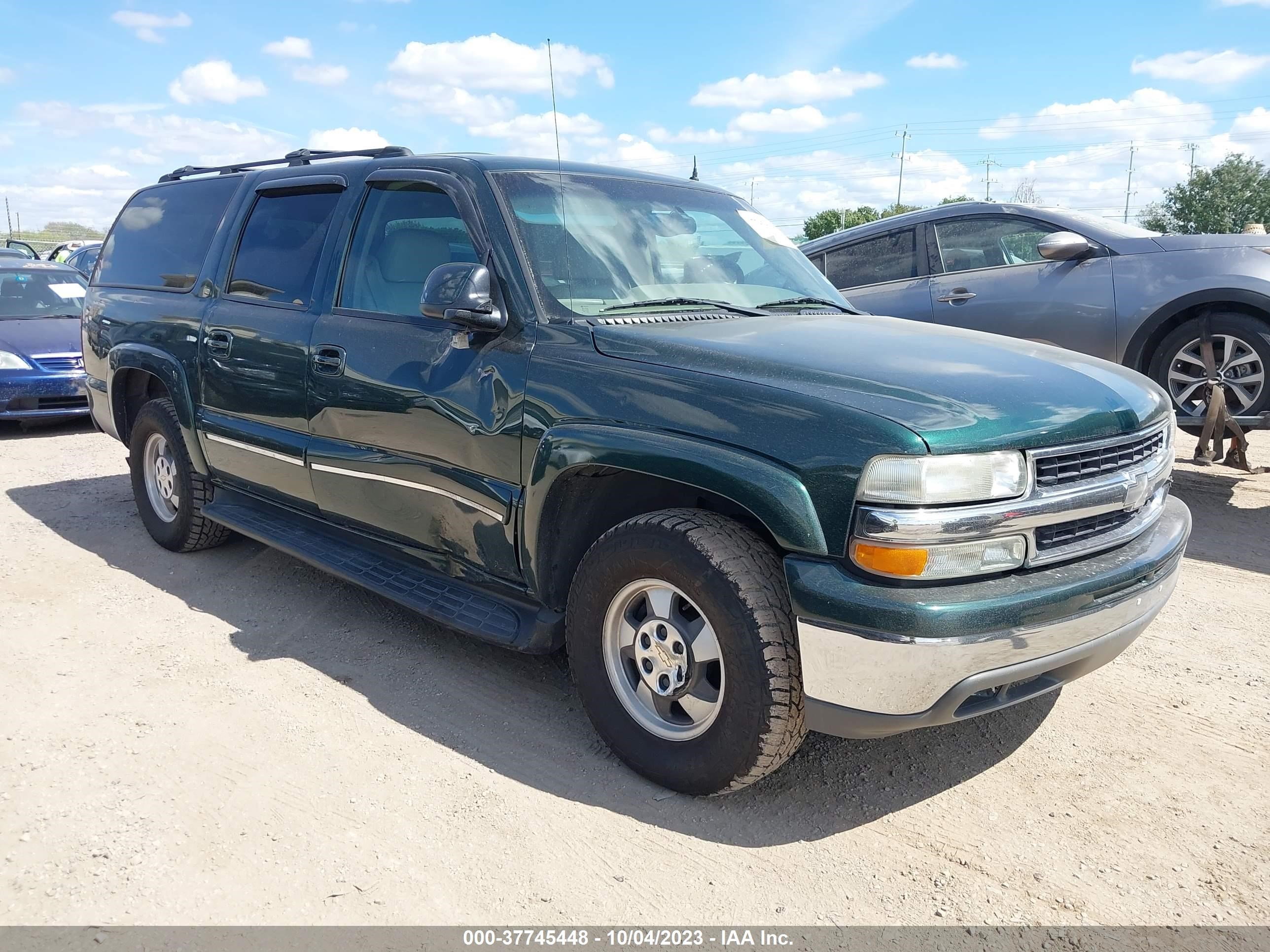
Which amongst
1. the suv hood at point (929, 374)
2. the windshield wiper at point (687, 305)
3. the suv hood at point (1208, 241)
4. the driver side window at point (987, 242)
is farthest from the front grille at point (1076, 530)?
the driver side window at point (987, 242)

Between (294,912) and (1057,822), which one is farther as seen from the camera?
(1057,822)

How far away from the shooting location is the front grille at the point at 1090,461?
2.62m

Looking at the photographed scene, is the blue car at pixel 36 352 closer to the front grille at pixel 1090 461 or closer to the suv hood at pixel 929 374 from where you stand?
the suv hood at pixel 929 374

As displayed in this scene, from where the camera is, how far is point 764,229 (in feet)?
14.1

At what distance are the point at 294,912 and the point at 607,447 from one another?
59.0 inches

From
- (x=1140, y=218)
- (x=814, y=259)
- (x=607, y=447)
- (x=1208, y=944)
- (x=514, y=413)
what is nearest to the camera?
(x=1208, y=944)

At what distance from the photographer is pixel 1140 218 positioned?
196 feet

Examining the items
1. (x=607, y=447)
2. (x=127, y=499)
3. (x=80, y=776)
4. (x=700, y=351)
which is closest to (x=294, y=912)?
(x=80, y=776)

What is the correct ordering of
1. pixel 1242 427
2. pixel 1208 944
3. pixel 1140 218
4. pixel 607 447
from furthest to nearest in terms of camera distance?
pixel 1140 218 → pixel 1242 427 → pixel 607 447 → pixel 1208 944

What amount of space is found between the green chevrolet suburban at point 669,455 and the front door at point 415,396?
0.04ft

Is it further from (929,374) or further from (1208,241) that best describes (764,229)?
(1208,241)

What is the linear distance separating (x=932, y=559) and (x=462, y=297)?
5.64 feet

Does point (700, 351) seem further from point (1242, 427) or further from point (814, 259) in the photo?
point (814, 259)

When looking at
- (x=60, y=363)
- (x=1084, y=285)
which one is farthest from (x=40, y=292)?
(x=1084, y=285)
